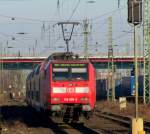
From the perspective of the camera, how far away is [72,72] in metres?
29.1

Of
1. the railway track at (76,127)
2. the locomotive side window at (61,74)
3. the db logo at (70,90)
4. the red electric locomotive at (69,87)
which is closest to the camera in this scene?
the railway track at (76,127)

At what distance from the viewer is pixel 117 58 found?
106 m

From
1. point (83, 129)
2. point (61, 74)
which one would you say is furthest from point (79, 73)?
point (83, 129)

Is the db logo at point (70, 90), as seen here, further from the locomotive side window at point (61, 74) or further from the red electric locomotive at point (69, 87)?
the locomotive side window at point (61, 74)

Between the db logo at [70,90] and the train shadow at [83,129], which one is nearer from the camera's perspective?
the train shadow at [83,129]

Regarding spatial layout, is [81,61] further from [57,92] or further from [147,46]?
[147,46]

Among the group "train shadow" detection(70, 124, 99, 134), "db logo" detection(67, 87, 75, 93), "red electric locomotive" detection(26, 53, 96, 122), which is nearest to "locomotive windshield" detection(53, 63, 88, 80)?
"red electric locomotive" detection(26, 53, 96, 122)

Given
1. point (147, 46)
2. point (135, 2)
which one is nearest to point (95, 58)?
point (147, 46)

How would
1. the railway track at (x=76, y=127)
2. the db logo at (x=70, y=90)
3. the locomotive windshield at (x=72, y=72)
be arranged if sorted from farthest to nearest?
the locomotive windshield at (x=72, y=72)
the db logo at (x=70, y=90)
the railway track at (x=76, y=127)

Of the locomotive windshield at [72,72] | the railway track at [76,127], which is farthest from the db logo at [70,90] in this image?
the railway track at [76,127]

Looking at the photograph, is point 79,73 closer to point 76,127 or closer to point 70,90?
point 70,90

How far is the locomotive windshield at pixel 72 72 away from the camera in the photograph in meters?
28.9

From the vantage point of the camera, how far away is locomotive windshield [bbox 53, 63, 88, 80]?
28.9 meters

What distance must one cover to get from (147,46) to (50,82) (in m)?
24.3
